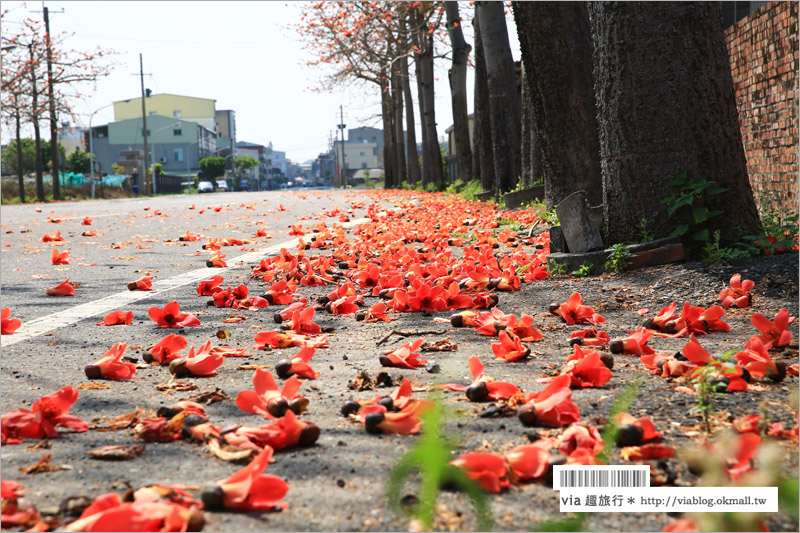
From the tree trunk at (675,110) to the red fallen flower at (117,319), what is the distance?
308cm

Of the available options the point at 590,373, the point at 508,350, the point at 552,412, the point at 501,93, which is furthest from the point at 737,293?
the point at 501,93

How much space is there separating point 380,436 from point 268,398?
1.33ft

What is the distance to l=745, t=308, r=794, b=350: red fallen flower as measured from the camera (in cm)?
279

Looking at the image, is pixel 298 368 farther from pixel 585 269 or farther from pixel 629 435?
pixel 585 269

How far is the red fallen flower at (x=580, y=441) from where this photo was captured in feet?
5.86

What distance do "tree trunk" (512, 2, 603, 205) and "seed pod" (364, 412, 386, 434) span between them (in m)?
5.82

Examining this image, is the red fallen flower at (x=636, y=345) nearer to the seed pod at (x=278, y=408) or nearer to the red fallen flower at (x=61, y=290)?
the seed pod at (x=278, y=408)

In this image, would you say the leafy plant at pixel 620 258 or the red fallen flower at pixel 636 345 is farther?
the leafy plant at pixel 620 258

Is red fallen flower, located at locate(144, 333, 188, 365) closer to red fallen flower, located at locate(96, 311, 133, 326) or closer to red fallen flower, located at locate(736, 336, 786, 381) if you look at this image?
red fallen flower, located at locate(96, 311, 133, 326)

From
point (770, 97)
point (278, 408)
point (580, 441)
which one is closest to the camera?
point (580, 441)

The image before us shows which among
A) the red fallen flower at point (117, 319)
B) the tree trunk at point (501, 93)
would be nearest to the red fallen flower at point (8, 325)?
the red fallen flower at point (117, 319)

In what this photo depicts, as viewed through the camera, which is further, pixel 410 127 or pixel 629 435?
pixel 410 127

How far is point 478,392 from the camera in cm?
230

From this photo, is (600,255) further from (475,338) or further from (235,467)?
(235,467)
